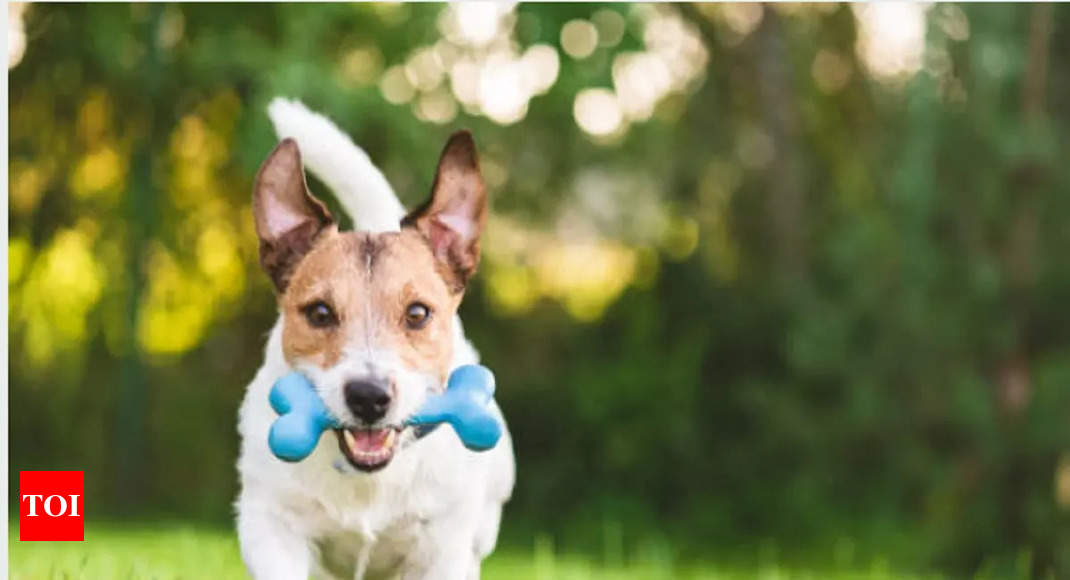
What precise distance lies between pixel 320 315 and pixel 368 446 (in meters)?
0.36

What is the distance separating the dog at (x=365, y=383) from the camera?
11.3 feet

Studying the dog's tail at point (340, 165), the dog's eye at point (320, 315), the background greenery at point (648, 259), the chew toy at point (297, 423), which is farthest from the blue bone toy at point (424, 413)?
the background greenery at point (648, 259)

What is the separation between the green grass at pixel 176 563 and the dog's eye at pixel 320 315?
1477mm

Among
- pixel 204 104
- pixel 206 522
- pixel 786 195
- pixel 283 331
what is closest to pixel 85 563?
pixel 283 331

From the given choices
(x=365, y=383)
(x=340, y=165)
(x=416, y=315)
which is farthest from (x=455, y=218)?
(x=365, y=383)

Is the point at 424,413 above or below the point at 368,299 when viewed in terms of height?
below

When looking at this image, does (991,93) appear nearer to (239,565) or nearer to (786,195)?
(786,195)

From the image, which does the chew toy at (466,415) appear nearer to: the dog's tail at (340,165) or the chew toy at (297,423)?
the chew toy at (297,423)

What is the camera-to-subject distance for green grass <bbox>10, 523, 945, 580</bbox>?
4676mm

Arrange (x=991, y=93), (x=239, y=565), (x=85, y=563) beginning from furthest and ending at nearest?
(x=991, y=93) < (x=239, y=565) < (x=85, y=563)

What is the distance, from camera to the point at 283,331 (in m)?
3.65

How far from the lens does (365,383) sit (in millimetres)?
3299

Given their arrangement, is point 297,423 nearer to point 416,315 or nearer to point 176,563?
point 416,315

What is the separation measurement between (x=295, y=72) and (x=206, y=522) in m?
3.41
